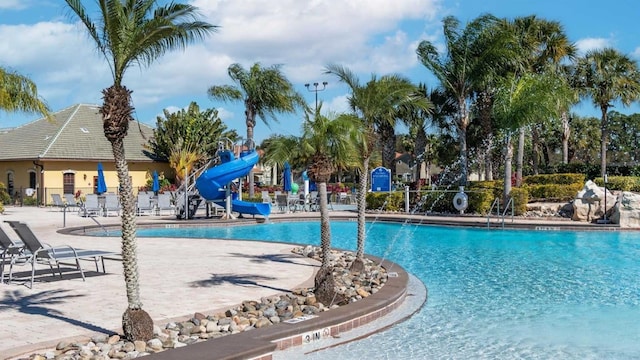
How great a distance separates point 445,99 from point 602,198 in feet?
42.3

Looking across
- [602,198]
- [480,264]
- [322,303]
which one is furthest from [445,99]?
[322,303]

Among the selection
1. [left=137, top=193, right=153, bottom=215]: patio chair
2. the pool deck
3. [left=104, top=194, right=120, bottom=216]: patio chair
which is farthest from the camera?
[left=137, top=193, right=153, bottom=215]: patio chair

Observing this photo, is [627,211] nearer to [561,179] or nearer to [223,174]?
[561,179]

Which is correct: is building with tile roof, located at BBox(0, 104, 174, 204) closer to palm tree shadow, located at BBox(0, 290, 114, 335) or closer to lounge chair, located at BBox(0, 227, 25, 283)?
lounge chair, located at BBox(0, 227, 25, 283)

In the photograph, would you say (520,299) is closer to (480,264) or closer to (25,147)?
(480,264)

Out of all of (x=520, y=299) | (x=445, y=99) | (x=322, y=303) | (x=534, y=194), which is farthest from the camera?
(x=445, y=99)

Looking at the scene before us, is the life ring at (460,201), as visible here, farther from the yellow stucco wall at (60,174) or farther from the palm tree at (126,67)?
the yellow stucco wall at (60,174)

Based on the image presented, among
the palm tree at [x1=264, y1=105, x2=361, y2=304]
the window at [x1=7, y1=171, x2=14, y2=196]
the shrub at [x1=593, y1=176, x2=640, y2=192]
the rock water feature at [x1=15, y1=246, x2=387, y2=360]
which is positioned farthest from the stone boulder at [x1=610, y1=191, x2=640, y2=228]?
the window at [x1=7, y1=171, x2=14, y2=196]

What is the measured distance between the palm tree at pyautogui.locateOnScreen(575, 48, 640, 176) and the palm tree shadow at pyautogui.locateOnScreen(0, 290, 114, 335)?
104 feet

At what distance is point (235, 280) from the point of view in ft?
31.6

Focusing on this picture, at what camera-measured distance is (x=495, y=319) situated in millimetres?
7961

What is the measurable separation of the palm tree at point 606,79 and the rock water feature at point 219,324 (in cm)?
2893

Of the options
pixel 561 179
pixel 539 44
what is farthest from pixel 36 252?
pixel 539 44

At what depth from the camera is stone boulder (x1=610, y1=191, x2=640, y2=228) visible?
20516 millimetres
